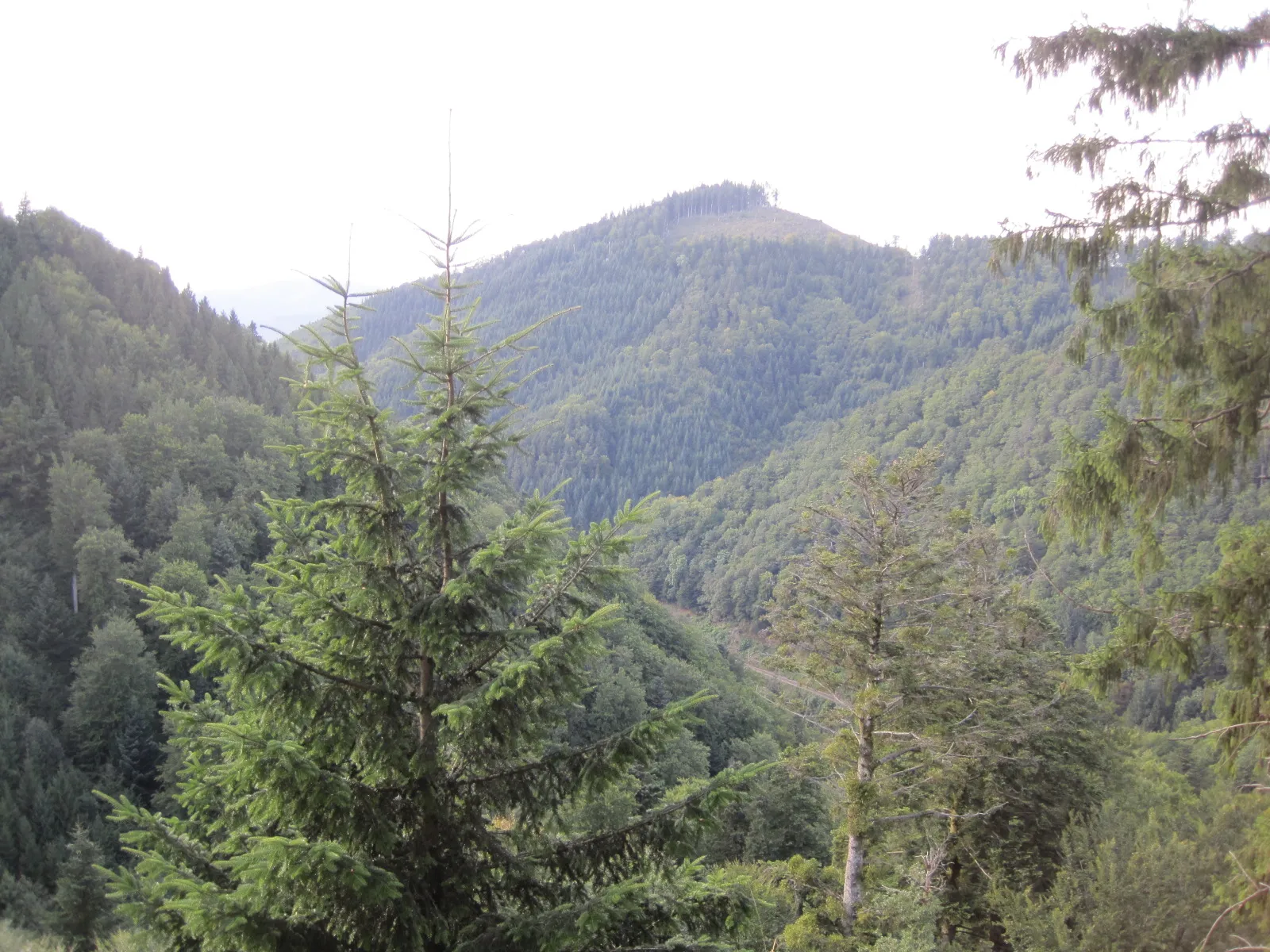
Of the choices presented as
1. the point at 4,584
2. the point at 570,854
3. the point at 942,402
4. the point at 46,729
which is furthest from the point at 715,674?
the point at 942,402

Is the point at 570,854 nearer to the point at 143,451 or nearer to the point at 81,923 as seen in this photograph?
A: the point at 81,923

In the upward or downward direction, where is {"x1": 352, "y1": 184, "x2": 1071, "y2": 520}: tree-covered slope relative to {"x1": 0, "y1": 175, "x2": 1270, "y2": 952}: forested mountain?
upward

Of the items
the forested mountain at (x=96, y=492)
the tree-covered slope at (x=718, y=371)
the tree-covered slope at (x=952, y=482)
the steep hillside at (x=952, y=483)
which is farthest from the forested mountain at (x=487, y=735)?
the tree-covered slope at (x=718, y=371)

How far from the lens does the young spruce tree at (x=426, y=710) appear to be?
4.49 meters

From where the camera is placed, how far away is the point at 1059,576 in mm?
71062

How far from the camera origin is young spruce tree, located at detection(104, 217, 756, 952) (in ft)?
14.7

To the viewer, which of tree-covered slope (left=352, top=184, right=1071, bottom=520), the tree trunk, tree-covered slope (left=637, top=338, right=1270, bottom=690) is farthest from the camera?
tree-covered slope (left=352, top=184, right=1071, bottom=520)

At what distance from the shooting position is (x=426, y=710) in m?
5.31

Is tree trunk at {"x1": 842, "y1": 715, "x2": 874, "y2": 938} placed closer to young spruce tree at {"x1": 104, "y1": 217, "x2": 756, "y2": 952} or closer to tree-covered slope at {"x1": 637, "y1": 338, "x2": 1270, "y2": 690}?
young spruce tree at {"x1": 104, "y1": 217, "x2": 756, "y2": 952}

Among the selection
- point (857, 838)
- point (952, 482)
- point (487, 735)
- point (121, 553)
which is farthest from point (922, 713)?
point (952, 482)

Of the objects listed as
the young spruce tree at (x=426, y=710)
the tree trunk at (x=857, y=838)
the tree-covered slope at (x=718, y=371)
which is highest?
the tree-covered slope at (x=718, y=371)

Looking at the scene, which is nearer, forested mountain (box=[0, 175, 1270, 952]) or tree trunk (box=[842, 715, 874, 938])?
forested mountain (box=[0, 175, 1270, 952])

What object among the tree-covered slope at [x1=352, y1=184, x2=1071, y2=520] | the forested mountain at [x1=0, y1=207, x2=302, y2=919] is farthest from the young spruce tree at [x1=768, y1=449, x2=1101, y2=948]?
the tree-covered slope at [x1=352, y1=184, x2=1071, y2=520]

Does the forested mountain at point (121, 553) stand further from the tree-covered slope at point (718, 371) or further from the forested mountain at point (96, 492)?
the tree-covered slope at point (718, 371)
